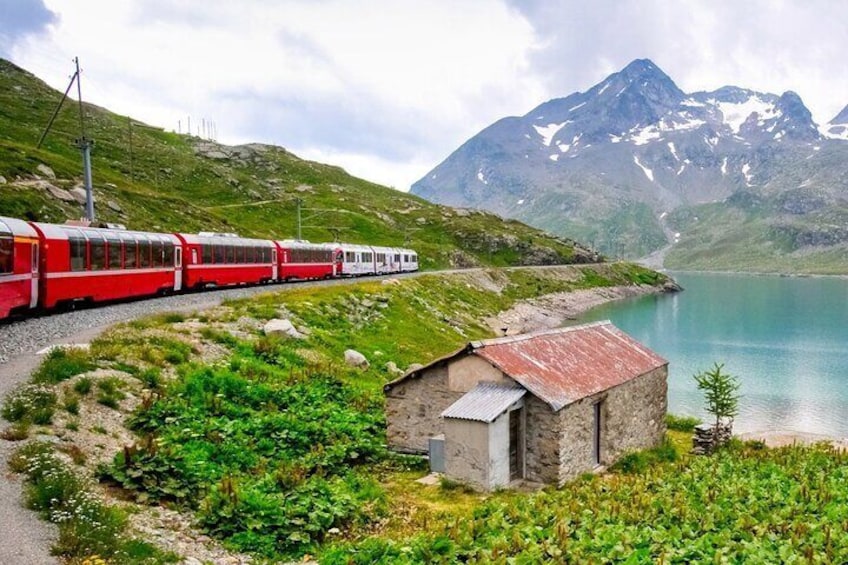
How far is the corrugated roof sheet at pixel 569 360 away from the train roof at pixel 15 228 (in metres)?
18.9

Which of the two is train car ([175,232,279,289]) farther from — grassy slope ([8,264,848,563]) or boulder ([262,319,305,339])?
grassy slope ([8,264,848,563])

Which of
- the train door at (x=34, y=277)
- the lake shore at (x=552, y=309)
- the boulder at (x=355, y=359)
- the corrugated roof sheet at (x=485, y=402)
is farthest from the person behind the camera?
the lake shore at (x=552, y=309)

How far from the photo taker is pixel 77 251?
97.8ft

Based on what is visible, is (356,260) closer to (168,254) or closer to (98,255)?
(168,254)

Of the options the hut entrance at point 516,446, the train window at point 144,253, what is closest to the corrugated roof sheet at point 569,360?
the hut entrance at point 516,446

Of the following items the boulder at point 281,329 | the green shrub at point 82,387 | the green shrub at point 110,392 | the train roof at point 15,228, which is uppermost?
the train roof at point 15,228

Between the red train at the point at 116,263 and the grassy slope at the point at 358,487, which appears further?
the red train at the point at 116,263

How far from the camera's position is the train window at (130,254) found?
3435 centimetres

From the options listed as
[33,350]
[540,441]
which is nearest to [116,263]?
[33,350]

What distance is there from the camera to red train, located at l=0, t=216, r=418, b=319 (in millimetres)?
25297

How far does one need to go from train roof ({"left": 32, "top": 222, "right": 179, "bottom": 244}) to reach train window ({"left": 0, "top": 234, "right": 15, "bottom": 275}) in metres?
2.82

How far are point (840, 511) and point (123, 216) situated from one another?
7586 cm

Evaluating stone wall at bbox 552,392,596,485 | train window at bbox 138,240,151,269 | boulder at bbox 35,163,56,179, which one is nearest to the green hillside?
boulder at bbox 35,163,56,179

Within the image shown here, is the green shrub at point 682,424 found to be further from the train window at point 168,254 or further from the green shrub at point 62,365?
the train window at point 168,254
